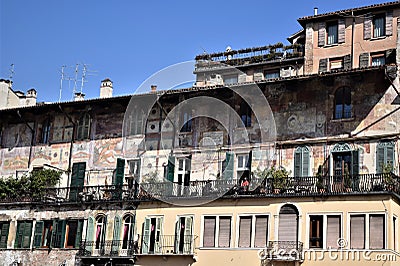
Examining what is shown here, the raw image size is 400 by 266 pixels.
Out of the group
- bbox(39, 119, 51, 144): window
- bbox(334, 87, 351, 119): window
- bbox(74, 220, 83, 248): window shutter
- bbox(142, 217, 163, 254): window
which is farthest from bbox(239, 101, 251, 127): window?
bbox(39, 119, 51, 144): window

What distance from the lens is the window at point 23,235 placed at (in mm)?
35938

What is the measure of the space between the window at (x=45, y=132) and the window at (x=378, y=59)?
1810 cm

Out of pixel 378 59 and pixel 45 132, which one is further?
pixel 45 132

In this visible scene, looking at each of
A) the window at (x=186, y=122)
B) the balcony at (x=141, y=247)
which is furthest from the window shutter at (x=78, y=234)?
the window at (x=186, y=122)

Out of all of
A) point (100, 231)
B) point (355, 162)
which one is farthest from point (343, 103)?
point (100, 231)

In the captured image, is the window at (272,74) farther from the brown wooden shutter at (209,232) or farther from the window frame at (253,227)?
the window frame at (253,227)

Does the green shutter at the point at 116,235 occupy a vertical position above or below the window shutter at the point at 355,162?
below

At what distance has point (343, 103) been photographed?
3172 centimetres

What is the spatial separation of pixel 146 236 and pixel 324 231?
8.50m

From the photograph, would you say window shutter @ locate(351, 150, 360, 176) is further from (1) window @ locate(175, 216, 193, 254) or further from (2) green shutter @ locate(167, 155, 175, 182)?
(2) green shutter @ locate(167, 155, 175, 182)

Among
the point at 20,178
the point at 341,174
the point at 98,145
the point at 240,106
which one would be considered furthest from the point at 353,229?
the point at 20,178

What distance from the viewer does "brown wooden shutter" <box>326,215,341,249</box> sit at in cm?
2830

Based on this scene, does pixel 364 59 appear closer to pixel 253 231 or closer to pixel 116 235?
pixel 253 231

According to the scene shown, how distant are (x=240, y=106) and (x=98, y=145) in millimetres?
8412
